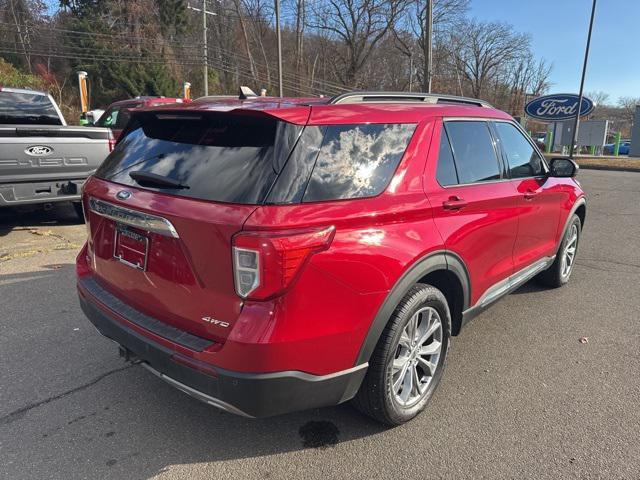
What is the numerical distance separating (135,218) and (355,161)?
113 centimetres

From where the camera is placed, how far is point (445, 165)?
2896 millimetres

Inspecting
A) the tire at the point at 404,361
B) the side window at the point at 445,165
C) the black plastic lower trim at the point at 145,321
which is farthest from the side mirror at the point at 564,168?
Answer: the black plastic lower trim at the point at 145,321

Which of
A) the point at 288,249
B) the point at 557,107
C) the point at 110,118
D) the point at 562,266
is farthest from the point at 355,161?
the point at 557,107

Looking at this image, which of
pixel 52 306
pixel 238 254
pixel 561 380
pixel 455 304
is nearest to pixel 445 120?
pixel 455 304

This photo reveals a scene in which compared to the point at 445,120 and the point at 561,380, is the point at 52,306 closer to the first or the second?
the point at 445,120

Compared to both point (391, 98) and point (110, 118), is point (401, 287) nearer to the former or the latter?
point (391, 98)

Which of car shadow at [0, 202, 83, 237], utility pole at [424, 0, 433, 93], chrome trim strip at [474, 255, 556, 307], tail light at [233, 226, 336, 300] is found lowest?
car shadow at [0, 202, 83, 237]

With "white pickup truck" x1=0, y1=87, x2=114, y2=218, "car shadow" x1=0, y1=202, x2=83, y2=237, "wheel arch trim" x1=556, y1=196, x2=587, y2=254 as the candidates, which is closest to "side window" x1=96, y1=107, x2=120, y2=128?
"car shadow" x1=0, y1=202, x2=83, y2=237

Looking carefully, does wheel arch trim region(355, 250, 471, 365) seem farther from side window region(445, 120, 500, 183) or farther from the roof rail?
the roof rail

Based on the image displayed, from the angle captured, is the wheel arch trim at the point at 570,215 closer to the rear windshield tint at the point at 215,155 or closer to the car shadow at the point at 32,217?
the rear windshield tint at the point at 215,155

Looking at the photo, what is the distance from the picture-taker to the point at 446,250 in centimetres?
277

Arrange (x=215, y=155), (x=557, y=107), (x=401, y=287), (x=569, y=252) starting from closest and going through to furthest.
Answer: (x=215, y=155) → (x=401, y=287) → (x=569, y=252) → (x=557, y=107)

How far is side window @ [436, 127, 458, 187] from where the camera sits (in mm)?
2840

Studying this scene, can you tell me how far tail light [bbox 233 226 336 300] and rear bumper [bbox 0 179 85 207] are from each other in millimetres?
5211
